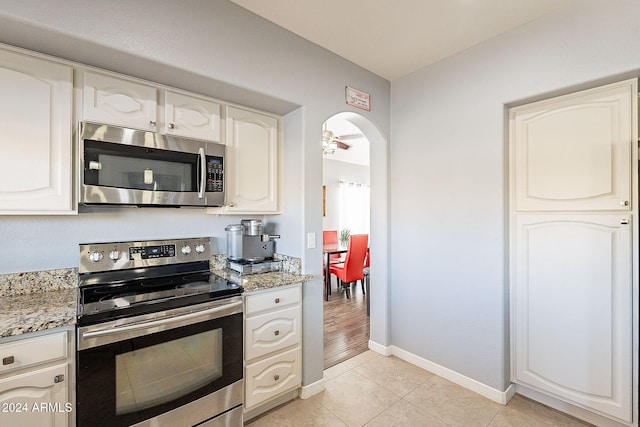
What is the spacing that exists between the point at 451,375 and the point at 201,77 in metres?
2.87

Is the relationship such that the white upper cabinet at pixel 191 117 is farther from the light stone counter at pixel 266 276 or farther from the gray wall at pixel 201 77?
the light stone counter at pixel 266 276

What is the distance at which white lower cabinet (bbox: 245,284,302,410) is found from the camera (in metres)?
1.92

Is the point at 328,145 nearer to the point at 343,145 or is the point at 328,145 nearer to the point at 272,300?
the point at 343,145

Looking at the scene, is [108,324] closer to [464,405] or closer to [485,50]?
[464,405]

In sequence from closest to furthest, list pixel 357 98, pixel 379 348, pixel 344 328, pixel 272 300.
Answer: pixel 272 300
pixel 357 98
pixel 379 348
pixel 344 328

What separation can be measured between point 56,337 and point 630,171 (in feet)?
10.2

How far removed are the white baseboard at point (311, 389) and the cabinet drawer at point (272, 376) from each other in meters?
0.08

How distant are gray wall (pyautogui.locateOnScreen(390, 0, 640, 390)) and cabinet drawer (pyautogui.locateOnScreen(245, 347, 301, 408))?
1.17m

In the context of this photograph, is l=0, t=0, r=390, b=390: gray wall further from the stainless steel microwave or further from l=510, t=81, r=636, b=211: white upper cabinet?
l=510, t=81, r=636, b=211: white upper cabinet

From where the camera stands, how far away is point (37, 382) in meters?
1.27

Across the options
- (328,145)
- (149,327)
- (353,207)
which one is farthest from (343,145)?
(149,327)

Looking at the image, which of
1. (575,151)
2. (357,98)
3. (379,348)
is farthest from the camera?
(379,348)

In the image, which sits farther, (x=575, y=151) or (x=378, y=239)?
(x=378, y=239)

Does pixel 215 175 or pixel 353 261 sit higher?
pixel 215 175
